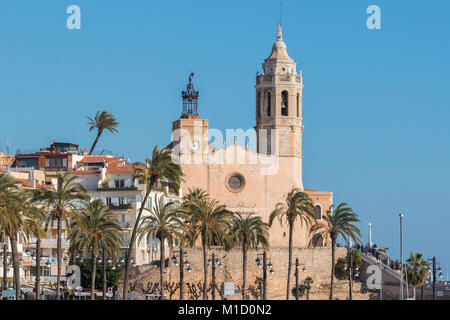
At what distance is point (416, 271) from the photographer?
10388cm

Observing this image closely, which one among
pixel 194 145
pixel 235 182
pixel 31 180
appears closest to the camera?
pixel 31 180

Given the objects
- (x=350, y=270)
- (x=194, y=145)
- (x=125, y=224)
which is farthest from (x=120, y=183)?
(x=350, y=270)

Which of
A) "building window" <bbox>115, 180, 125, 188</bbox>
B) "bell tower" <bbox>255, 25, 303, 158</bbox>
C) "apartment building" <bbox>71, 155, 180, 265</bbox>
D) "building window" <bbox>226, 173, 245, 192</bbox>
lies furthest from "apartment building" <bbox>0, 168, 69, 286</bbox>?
"bell tower" <bbox>255, 25, 303, 158</bbox>

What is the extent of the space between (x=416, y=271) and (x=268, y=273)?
49.8 ft

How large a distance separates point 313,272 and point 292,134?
15573 mm

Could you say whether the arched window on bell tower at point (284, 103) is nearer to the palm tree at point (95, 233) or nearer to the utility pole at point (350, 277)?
the utility pole at point (350, 277)

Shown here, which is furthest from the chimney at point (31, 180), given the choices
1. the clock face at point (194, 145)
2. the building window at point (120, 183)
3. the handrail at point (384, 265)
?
the handrail at point (384, 265)

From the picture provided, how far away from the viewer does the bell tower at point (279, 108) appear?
362 ft

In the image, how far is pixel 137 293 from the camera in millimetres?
85250

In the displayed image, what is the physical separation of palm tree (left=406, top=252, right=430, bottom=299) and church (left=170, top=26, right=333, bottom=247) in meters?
9.94

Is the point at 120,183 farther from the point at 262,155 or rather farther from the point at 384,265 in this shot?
the point at 384,265

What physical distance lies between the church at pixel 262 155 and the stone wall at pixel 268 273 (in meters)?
3.92

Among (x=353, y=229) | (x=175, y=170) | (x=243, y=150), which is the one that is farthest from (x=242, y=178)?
(x=175, y=170)
